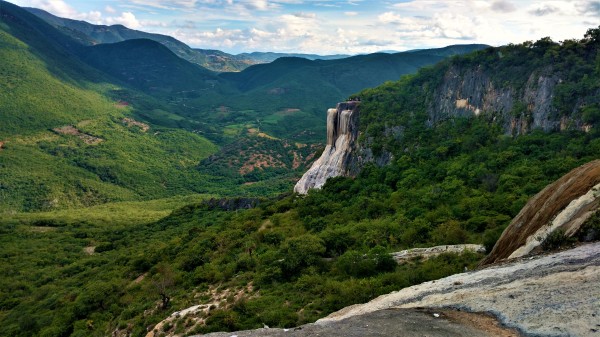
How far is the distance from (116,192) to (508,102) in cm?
14841

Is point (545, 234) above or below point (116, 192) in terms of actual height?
above

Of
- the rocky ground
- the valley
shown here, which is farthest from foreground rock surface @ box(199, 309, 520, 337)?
the valley

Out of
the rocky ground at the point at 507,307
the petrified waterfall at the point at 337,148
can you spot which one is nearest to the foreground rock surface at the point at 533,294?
the rocky ground at the point at 507,307

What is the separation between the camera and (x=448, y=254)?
26547 mm

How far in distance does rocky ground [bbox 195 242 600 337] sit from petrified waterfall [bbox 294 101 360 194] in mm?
50745

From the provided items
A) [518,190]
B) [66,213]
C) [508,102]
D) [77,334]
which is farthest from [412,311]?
[66,213]

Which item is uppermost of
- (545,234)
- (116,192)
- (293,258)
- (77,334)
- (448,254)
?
(545,234)

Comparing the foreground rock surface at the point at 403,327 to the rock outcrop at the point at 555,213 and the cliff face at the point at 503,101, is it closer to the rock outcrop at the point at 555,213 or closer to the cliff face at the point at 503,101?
the rock outcrop at the point at 555,213

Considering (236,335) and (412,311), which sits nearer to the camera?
(236,335)

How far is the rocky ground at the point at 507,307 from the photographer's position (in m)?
11.9

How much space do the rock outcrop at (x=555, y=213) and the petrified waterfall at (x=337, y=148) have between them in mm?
45121

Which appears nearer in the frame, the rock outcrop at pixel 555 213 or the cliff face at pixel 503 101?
the rock outcrop at pixel 555 213

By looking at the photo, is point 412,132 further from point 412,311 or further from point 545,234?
point 412,311

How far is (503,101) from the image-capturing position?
53188mm
